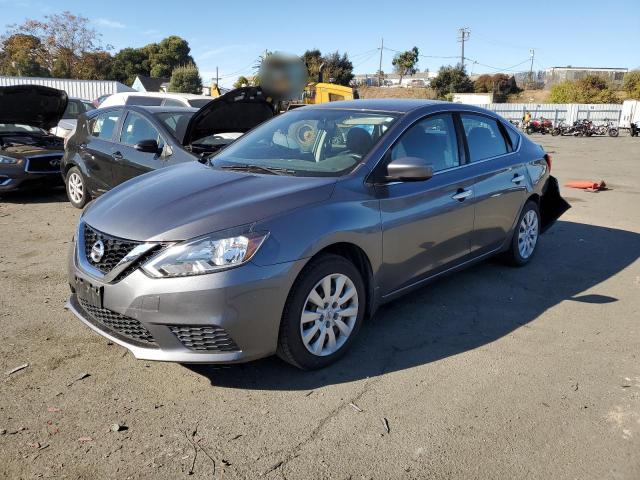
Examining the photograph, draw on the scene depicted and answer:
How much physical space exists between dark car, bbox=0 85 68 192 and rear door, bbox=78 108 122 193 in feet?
4.60

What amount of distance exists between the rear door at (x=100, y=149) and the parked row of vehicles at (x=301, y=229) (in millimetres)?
3308

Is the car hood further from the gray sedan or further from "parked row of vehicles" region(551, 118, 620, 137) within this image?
"parked row of vehicles" region(551, 118, 620, 137)

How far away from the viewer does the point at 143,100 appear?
43.0 feet

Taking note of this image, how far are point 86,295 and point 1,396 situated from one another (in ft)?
2.32

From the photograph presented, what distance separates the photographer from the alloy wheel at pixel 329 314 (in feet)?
10.8

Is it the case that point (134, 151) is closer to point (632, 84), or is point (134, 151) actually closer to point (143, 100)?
point (143, 100)

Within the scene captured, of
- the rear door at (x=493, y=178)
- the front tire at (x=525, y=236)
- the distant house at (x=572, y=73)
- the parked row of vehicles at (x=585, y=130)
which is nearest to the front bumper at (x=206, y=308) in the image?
the rear door at (x=493, y=178)

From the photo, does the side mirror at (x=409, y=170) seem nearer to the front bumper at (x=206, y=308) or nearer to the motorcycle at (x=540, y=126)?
the front bumper at (x=206, y=308)

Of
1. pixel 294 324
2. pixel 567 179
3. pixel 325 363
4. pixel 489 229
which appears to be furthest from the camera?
pixel 567 179

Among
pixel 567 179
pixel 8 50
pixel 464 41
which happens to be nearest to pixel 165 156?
pixel 567 179

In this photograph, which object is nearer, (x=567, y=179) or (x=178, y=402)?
(x=178, y=402)

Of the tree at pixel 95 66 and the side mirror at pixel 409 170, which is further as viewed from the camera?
the tree at pixel 95 66

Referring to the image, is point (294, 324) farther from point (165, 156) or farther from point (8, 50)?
point (8, 50)

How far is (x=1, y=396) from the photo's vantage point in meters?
3.09
